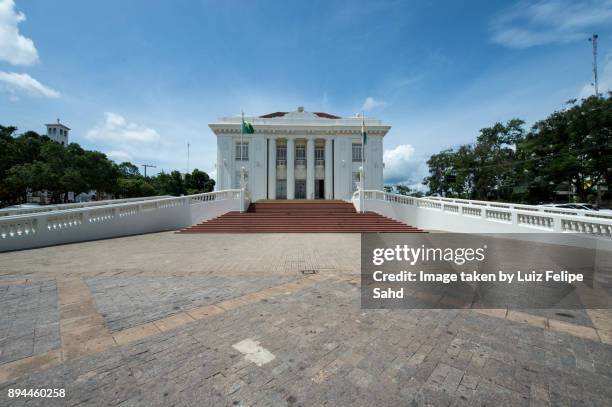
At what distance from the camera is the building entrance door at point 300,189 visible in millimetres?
27656

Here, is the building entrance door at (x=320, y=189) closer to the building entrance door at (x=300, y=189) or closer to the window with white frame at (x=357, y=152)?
the building entrance door at (x=300, y=189)

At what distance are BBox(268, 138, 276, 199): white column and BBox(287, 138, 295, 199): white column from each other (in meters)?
1.61

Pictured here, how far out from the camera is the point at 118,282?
452cm

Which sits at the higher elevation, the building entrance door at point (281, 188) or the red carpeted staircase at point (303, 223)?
the building entrance door at point (281, 188)

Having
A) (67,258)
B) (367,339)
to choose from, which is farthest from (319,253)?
(67,258)

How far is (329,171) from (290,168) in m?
4.39

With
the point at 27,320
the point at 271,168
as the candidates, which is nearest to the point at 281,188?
the point at 271,168

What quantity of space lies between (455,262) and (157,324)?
20.0 ft

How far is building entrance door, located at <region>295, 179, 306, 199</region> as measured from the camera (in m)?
27.7

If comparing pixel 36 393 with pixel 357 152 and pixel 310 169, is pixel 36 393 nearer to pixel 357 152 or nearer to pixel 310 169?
pixel 310 169

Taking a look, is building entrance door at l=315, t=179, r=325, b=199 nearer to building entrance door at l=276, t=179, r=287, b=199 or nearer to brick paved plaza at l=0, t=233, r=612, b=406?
building entrance door at l=276, t=179, r=287, b=199

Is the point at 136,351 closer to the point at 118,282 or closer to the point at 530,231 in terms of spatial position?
the point at 118,282

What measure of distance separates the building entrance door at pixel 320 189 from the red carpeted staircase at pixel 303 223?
11.3m

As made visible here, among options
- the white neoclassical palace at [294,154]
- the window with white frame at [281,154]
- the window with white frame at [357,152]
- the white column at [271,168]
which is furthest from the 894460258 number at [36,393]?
the window with white frame at [357,152]
